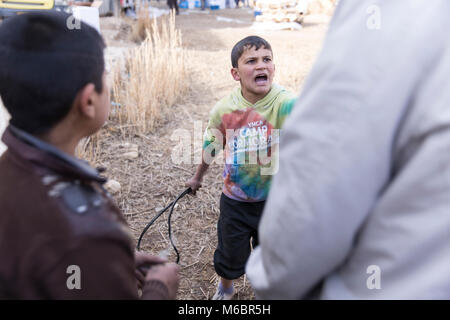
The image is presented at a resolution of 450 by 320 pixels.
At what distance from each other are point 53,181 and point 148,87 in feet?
12.6

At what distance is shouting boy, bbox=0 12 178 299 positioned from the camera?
2.98 feet

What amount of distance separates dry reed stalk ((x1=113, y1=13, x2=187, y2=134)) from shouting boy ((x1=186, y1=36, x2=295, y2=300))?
239cm

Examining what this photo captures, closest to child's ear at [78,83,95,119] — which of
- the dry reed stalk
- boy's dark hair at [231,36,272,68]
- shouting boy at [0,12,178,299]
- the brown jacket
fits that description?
shouting boy at [0,12,178,299]

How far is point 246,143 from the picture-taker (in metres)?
2.10

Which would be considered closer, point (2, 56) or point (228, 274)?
point (2, 56)

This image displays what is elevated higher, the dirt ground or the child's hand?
the child's hand

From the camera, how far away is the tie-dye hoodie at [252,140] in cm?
206

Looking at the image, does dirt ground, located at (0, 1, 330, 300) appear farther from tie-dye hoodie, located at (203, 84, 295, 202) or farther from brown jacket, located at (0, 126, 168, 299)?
brown jacket, located at (0, 126, 168, 299)

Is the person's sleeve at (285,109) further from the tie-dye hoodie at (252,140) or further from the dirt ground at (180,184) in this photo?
the dirt ground at (180,184)

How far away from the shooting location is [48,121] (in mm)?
1031

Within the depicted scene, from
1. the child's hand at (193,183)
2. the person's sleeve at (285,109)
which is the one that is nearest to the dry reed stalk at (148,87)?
the child's hand at (193,183)
